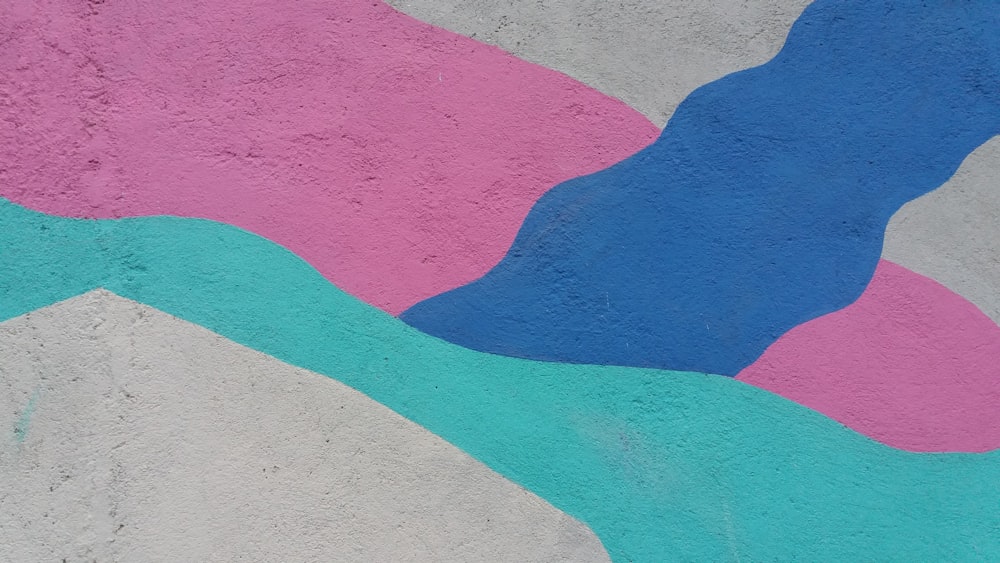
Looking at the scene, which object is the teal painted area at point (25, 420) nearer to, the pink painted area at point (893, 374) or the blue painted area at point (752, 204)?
the blue painted area at point (752, 204)

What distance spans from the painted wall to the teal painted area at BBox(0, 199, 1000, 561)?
16 mm

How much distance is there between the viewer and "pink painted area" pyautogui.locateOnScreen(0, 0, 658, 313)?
3057 millimetres

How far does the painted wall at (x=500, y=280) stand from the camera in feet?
10.0

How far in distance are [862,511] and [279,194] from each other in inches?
136

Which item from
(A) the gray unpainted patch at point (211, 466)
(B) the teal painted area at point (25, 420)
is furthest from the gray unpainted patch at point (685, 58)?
(B) the teal painted area at point (25, 420)

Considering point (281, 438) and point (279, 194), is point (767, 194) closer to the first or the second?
point (279, 194)

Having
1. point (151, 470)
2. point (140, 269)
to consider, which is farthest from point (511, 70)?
point (151, 470)

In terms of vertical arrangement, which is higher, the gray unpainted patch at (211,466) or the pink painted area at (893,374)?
the pink painted area at (893,374)

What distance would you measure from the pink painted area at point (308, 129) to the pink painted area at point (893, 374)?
1.40 m

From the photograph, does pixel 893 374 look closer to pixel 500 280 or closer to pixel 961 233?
pixel 961 233

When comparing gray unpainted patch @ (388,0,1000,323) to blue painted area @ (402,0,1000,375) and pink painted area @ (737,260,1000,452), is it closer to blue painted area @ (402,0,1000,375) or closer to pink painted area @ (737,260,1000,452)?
blue painted area @ (402,0,1000,375)

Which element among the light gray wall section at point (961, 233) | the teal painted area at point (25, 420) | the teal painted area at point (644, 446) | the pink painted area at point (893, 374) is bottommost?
the teal painted area at point (25, 420)

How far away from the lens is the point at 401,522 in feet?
10.1

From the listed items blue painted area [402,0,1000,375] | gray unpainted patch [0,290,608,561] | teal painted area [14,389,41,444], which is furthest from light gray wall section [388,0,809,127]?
teal painted area [14,389,41,444]
